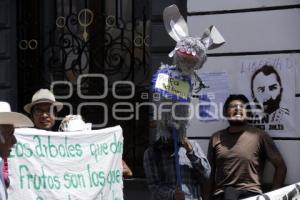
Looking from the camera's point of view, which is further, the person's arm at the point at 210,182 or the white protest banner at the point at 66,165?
the person's arm at the point at 210,182

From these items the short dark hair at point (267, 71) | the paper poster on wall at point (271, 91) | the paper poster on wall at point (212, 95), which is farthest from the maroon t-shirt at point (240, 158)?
the short dark hair at point (267, 71)

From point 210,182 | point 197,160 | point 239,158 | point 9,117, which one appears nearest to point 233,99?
point 239,158

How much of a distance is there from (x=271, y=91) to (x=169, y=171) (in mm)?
1944

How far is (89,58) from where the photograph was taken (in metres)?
7.85

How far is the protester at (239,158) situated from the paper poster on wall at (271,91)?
183mm

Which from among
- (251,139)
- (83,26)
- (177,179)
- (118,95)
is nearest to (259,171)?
(251,139)

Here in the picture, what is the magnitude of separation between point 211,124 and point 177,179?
1.93 m

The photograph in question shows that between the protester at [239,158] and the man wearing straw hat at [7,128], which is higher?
the man wearing straw hat at [7,128]

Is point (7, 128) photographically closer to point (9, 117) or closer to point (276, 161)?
point (9, 117)

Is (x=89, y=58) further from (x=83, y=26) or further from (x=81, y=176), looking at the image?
(x=81, y=176)

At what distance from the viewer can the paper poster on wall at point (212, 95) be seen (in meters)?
6.27

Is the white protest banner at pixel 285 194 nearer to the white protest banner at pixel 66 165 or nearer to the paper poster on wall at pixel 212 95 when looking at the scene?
the white protest banner at pixel 66 165

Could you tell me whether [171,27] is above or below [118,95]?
above

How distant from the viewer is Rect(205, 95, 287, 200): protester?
565cm
